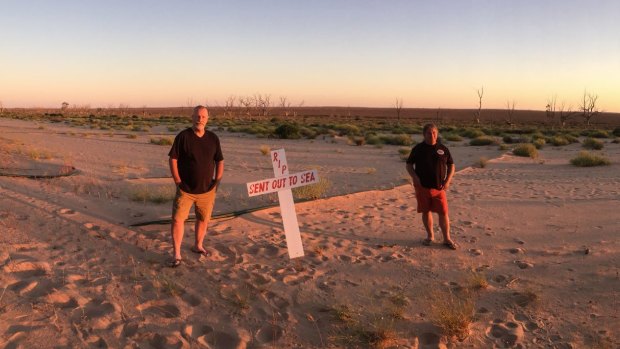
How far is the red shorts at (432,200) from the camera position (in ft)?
17.4

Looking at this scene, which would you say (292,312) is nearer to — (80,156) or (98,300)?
(98,300)

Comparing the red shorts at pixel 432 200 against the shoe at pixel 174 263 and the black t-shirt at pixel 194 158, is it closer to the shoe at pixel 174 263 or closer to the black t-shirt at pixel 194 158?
the black t-shirt at pixel 194 158

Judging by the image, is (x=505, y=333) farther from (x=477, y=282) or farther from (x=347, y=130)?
(x=347, y=130)

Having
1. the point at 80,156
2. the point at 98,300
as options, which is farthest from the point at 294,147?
the point at 98,300

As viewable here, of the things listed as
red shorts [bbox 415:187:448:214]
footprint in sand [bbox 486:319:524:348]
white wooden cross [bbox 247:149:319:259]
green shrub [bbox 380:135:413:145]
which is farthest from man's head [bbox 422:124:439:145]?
green shrub [bbox 380:135:413:145]

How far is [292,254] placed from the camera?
493 cm

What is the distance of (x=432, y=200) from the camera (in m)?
5.39

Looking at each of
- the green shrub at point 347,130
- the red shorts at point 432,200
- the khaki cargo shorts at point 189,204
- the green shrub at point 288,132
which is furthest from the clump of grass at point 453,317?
the green shrub at point 347,130

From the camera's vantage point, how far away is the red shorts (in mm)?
5309

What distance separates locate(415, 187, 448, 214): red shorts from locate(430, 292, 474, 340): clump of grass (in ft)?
5.35

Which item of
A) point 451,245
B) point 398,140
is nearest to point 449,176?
point 451,245

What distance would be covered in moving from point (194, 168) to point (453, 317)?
→ 9.16 feet

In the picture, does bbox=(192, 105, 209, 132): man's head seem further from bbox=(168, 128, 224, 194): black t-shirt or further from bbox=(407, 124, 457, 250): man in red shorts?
bbox=(407, 124, 457, 250): man in red shorts

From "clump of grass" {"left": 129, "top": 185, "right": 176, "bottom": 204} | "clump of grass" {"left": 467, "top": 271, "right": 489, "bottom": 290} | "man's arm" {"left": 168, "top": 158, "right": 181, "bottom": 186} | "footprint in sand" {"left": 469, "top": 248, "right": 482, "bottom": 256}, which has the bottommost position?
"footprint in sand" {"left": 469, "top": 248, "right": 482, "bottom": 256}
